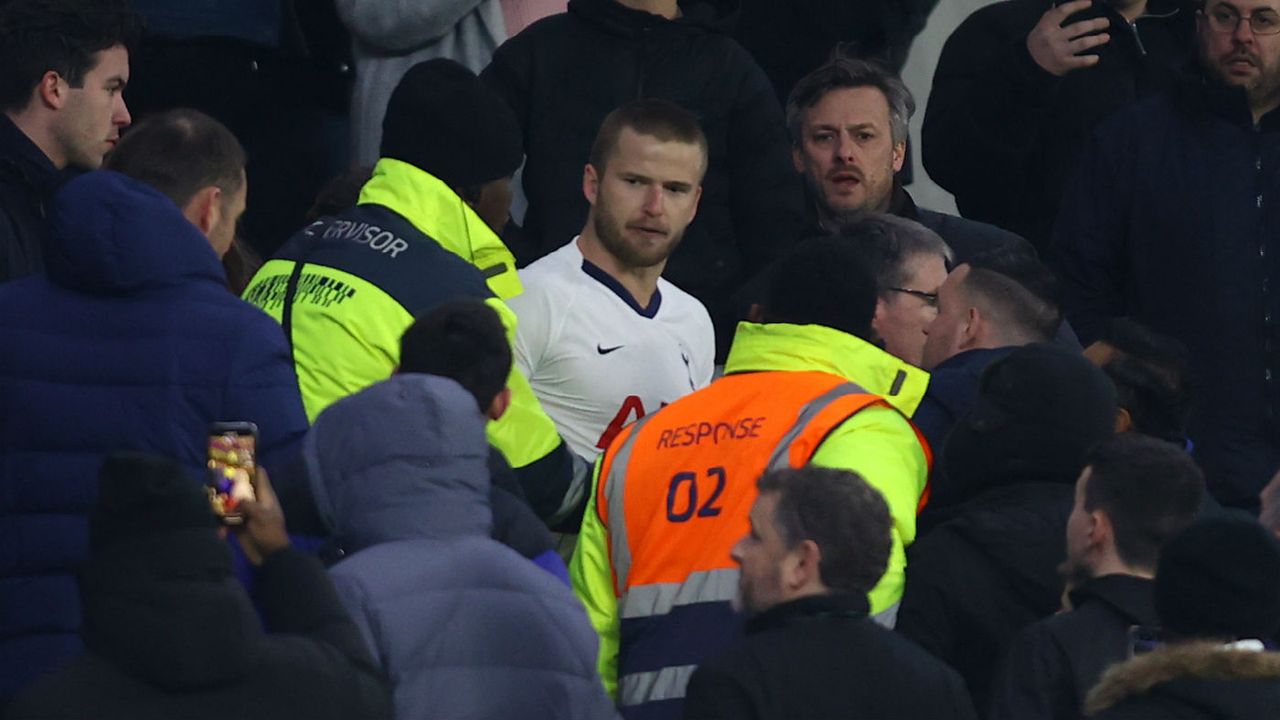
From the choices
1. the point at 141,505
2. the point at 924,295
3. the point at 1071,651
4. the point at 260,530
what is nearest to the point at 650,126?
the point at 924,295

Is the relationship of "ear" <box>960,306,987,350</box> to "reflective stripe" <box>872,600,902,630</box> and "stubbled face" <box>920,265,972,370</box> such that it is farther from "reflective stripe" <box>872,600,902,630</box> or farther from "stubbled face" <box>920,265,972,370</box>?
"reflective stripe" <box>872,600,902,630</box>

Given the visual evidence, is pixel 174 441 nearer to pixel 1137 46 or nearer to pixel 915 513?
pixel 915 513

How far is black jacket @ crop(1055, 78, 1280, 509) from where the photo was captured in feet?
26.4

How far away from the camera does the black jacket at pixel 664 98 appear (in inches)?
329

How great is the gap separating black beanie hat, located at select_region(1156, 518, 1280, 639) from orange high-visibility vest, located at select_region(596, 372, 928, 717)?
104cm

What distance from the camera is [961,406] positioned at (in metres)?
6.45

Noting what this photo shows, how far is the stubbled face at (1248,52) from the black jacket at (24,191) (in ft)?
12.5

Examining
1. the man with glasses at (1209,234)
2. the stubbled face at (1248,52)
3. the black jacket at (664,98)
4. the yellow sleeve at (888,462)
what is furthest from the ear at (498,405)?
the stubbled face at (1248,52)

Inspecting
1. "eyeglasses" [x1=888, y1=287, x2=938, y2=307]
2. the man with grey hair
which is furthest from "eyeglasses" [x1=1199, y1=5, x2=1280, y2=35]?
"eyeglasses" [x1=888, y1=287, x2=938, y2=307]

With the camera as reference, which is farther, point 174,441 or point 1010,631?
point 1010,631

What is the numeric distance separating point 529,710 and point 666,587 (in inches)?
43.3

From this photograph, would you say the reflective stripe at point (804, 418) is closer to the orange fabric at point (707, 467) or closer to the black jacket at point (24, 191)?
the orange fabric at point (707, 467)

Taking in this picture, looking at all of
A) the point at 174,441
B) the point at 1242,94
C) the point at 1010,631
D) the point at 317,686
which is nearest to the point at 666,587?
the point at 1010,631

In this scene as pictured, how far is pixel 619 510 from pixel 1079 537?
1.06 metres
